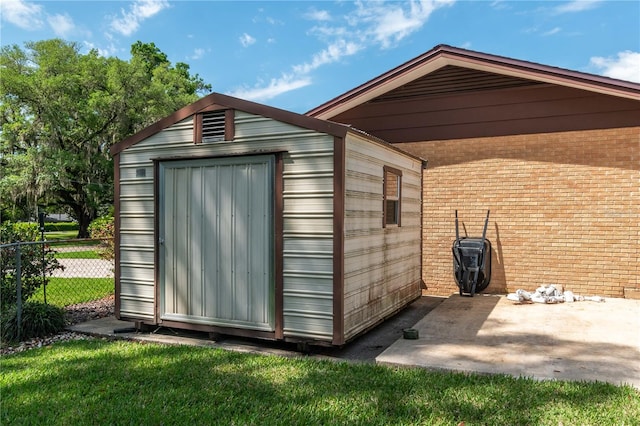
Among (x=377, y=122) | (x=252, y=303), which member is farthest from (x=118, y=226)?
(x=377, y=122)

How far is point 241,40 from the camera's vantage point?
9484 millimetres

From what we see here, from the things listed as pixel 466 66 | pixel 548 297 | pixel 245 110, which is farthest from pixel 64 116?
pixel 548 297

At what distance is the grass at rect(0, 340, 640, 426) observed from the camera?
2.78 meters

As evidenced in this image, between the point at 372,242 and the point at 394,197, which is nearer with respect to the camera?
the point at 372,242

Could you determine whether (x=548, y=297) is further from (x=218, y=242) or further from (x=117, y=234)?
(x=117, y=234)

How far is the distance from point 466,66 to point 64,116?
68.2ft

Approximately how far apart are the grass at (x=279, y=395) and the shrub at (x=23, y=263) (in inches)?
76.9

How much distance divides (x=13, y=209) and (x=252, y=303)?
23.1 meters

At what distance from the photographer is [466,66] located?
7.23m

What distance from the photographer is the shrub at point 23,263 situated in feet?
17.9

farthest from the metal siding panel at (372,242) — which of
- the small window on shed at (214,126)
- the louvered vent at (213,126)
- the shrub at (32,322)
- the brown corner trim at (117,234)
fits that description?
the shrub at (32,322)

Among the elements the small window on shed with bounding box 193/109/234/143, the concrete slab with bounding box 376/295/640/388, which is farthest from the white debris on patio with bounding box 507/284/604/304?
the small window on shed with bounding box 193/109/234/143

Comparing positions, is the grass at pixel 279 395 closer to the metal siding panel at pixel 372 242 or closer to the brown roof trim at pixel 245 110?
the metal siding panel at pixel 372 242

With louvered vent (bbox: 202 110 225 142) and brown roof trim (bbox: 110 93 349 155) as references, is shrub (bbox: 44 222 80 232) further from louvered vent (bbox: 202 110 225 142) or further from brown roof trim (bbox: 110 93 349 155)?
louvered vent (bbox: 202 110 225 142)
